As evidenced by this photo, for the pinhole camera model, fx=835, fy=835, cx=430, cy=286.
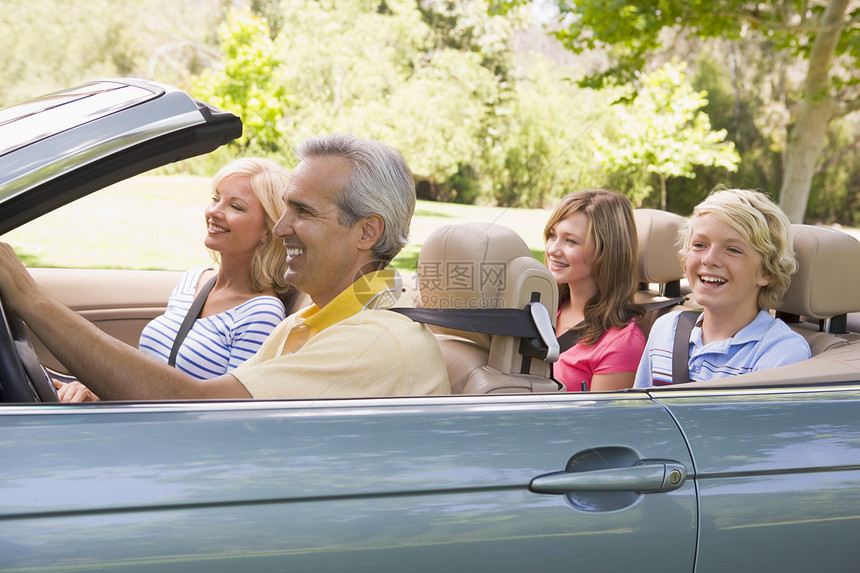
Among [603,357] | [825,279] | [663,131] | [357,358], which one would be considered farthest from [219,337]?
[663,131]

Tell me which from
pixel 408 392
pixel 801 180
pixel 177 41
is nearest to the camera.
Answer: pixel 408 392

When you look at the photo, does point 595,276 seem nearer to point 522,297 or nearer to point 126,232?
point 522,297

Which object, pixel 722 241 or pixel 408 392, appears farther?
pixel 722 241

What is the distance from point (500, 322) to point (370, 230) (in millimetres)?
409

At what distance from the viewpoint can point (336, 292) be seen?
2070 mm

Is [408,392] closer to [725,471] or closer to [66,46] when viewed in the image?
[725,471]

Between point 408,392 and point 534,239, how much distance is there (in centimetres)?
85

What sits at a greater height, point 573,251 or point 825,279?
point 825,279

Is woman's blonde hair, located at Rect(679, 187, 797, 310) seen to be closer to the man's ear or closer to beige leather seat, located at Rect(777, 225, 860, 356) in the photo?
beige leather seat, located at Rect(777, 225, 860, 356)

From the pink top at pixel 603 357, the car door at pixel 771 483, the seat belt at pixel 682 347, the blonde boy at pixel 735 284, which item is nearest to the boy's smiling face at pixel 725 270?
the blonde boy at pixel 735 284

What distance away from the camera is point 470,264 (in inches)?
87.9

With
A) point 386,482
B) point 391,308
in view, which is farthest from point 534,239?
point 386,482

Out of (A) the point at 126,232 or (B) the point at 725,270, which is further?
(A) the point at 126,232

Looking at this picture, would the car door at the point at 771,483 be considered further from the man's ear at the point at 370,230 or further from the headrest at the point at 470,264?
the man's ear at the point at 370,230
